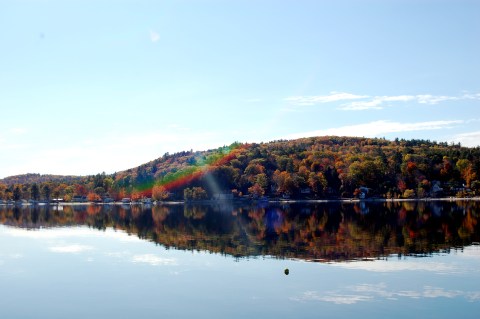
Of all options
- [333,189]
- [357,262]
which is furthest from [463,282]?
[333,189]

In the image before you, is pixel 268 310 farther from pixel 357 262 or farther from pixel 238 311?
pixel 357 262

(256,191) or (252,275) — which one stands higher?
(256,191)

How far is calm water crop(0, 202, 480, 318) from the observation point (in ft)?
82.0

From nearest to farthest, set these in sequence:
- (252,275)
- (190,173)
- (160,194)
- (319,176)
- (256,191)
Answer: (252,275)
(319,176)
(256,191)
(160,194)
(190,173)

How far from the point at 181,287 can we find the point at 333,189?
126m

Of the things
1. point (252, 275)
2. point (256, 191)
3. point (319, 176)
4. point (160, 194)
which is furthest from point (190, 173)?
point (252, 275)

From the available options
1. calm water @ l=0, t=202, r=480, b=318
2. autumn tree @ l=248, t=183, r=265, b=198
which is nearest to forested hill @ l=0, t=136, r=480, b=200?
autumn tree @ l=248, t=183, r=265, b=198

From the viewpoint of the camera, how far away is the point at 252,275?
32.9 metres

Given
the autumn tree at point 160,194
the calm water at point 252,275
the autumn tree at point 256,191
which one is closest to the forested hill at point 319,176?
the autumn tree at point 256,191

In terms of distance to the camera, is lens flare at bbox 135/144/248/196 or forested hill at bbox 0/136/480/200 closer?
forested hill at bbox 0/136/480/200

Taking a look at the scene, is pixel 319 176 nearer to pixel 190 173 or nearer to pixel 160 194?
pixel 190 173

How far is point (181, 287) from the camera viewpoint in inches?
1190

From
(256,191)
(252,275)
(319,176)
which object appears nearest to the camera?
(252,275)

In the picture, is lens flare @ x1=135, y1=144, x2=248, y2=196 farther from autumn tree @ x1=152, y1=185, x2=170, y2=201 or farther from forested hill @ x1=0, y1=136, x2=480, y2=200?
autumn tree @ x1=152, y1=185, x2=170, y2=201
